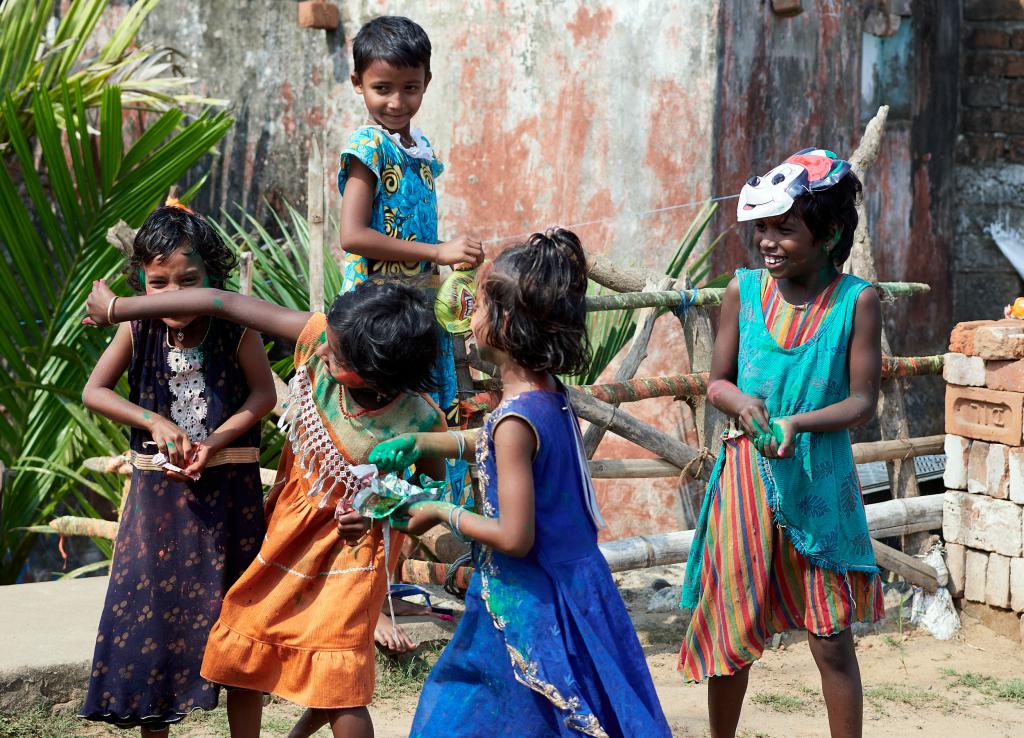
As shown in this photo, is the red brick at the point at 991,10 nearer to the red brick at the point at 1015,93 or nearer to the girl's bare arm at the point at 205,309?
the red brick at the point at 1015,93

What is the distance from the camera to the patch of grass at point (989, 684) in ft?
13.5

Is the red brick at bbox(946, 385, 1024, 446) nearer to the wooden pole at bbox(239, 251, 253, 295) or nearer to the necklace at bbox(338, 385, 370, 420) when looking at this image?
the wooden pole at bbox(239, 251, 253, 295)

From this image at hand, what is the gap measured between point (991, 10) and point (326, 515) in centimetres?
690

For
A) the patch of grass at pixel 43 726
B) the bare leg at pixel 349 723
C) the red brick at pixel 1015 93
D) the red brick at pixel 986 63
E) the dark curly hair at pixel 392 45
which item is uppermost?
the red brick at pixel 986 63

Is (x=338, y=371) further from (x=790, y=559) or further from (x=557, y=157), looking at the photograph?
(x=557, y=157)

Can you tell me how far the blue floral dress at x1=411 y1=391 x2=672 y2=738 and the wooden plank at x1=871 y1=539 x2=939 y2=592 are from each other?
265cm

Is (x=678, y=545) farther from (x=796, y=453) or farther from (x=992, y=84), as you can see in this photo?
(x=992, y=84)

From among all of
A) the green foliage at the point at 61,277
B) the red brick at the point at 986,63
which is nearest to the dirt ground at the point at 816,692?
the green foliage at the point at 61,277

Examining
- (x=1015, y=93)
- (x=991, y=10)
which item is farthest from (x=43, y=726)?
(x=991, y=10)

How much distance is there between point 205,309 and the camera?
8.89 ft

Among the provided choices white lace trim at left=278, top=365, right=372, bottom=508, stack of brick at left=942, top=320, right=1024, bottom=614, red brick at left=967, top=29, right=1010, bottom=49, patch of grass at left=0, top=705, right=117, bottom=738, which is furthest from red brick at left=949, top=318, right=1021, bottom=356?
red brick at left=967, top=29, right=1010, bottom=49

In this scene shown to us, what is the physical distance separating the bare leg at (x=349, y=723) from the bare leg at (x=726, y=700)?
875 millimetres

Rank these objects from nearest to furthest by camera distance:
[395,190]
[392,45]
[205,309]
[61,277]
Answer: [205,309] → [392,45] → [395,190] → [61,277]

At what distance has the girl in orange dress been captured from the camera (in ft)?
8.16
